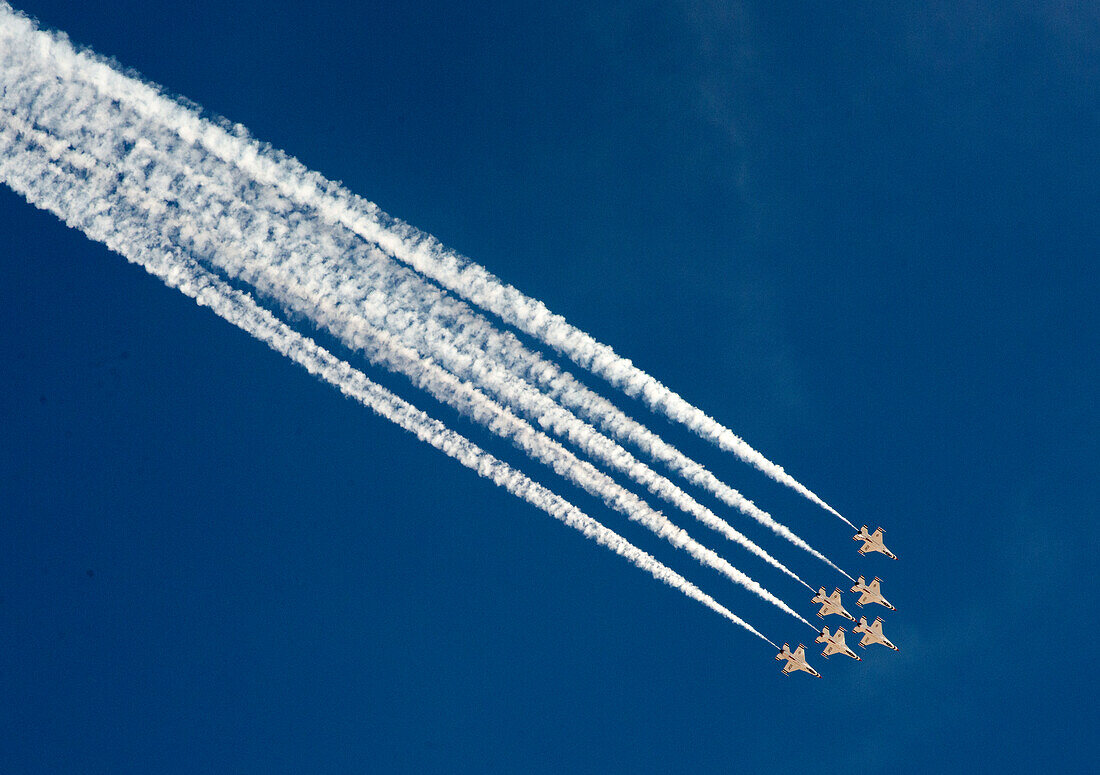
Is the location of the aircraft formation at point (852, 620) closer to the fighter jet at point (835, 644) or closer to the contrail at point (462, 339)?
the fighter jet at point (835, 644)

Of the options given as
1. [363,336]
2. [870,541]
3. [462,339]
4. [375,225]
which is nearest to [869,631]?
[870,541]

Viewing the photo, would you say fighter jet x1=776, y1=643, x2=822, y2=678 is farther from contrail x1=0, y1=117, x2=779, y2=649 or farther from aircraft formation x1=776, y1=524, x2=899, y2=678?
contrail x1=0, y1=117, x2=779, y2=649

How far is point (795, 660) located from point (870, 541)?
227 inches

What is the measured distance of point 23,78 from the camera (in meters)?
27.2

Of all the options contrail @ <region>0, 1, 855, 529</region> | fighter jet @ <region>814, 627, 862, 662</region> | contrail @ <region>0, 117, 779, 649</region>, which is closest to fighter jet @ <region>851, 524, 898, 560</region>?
fighter jet @ <region>814, 627, 862, 662</region>

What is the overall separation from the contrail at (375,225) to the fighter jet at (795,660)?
13248mm

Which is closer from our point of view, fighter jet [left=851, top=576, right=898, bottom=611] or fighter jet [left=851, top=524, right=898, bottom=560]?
fighter jet [left=851, top=524, right=898, bottom=560]

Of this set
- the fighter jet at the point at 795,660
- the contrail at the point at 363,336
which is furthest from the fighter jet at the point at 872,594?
the contrail at the point at 363,336

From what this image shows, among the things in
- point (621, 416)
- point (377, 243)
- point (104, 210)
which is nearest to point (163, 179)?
point (104, 210)

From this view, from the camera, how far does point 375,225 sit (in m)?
29.4

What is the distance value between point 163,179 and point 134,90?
2.87 meters

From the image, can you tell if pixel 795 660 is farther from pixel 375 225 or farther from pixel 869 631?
pixel 375 225

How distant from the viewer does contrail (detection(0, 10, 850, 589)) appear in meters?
27.7

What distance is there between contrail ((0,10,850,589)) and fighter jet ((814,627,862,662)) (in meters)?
11.1
